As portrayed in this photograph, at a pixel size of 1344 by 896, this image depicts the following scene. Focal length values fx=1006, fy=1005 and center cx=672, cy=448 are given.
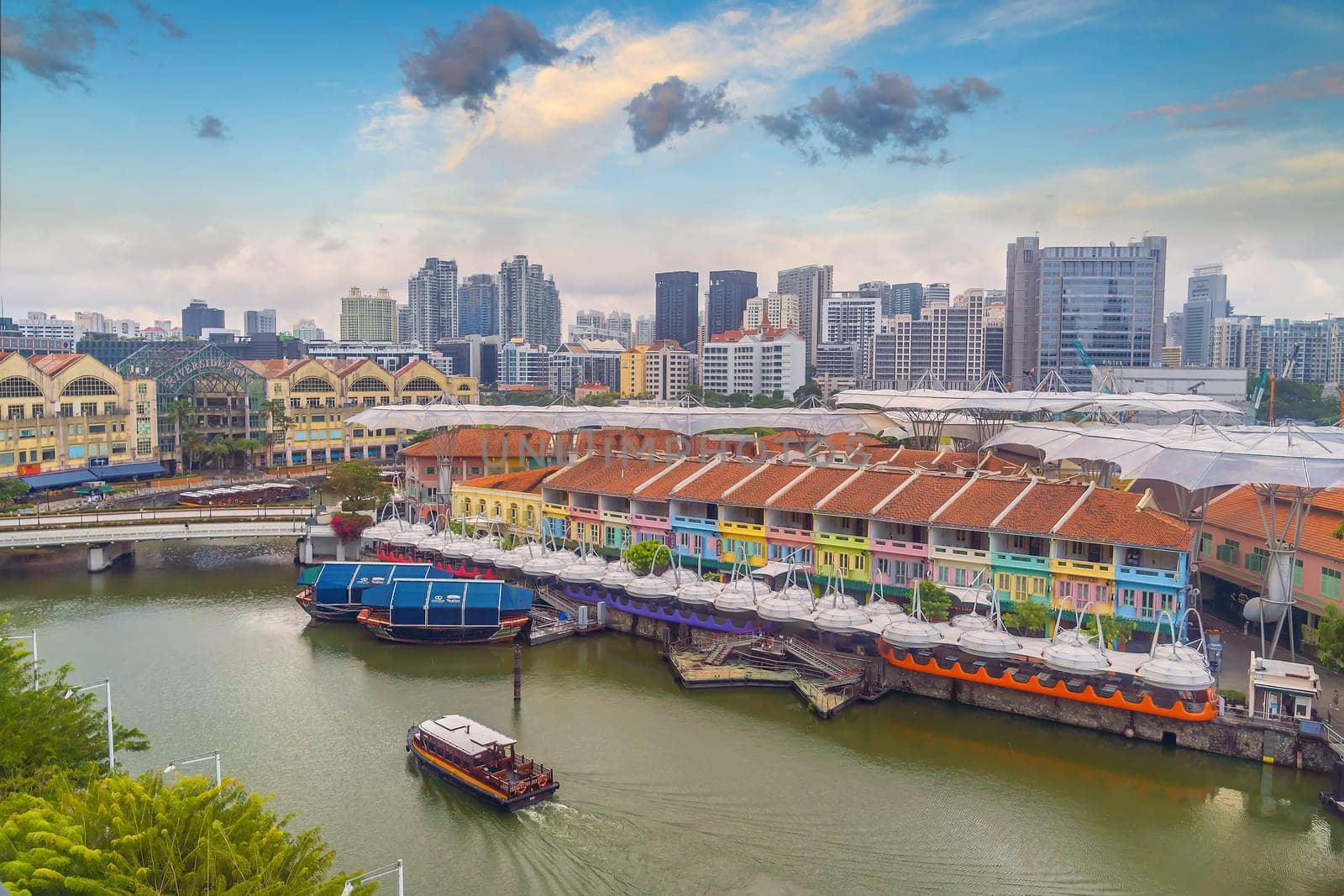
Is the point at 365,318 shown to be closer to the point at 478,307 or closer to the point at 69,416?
the point at 478,307

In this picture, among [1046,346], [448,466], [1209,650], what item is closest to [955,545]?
[1209,650]

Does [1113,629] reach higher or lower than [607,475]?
lower

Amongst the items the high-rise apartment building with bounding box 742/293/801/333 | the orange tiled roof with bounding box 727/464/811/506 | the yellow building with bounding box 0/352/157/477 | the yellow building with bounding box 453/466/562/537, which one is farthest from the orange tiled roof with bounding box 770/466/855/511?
the high-rise apartment building with bounding box 742/293/801/333

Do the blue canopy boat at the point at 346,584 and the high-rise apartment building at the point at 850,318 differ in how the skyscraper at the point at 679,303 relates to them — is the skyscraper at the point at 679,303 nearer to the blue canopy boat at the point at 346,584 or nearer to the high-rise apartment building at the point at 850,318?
the high-rise apartment building at the point at 850,318

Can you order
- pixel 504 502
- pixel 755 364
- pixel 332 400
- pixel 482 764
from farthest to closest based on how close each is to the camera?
pixel 755 364 → pixel 332 400 → pixel 504 502 → pixel 482 764

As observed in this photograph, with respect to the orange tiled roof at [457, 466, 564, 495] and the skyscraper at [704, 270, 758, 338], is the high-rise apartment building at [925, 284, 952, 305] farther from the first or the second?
the orange tiled roof at [457, 466, 564, 495]

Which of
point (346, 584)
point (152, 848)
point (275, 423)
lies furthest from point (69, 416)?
point (152, 848)

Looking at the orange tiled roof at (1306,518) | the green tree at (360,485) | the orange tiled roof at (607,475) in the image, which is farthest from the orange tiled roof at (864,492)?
the green tree at (360,485)
